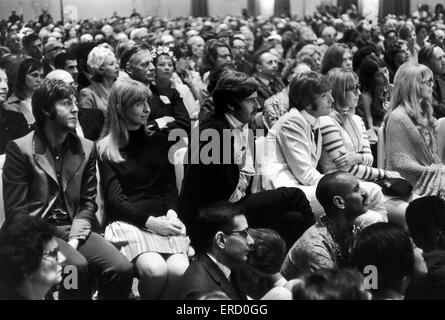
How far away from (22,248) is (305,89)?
2.49 meters

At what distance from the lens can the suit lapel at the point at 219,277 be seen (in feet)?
11.9

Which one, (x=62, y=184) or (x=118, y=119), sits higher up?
(x=118, y=119)

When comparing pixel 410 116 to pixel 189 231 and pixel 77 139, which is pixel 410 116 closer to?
pixel 189 231

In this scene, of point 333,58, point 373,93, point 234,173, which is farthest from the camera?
point 333,58

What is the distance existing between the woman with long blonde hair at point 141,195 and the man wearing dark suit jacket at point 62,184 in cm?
14

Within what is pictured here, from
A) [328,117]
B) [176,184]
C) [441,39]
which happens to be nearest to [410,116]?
[328,117]

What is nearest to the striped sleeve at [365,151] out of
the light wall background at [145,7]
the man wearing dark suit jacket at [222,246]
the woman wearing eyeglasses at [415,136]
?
the woman wearing eyeglasses at [415,136]

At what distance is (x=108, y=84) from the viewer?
20.9 ft

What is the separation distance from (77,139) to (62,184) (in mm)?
249

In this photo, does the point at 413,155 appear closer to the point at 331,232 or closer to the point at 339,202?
the point at 339,202

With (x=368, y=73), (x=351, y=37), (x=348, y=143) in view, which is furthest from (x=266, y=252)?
(x=351, y=37)

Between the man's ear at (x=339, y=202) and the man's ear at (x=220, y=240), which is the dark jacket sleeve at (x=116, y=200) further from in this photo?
the man's ear at (x=339, y=202)

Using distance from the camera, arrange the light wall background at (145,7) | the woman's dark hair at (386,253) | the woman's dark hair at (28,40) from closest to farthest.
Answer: the woman's dark hair at (386,253)
the woman's dark hair at (28,40)
the light wall background at (145,7)

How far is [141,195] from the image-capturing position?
455 cm
